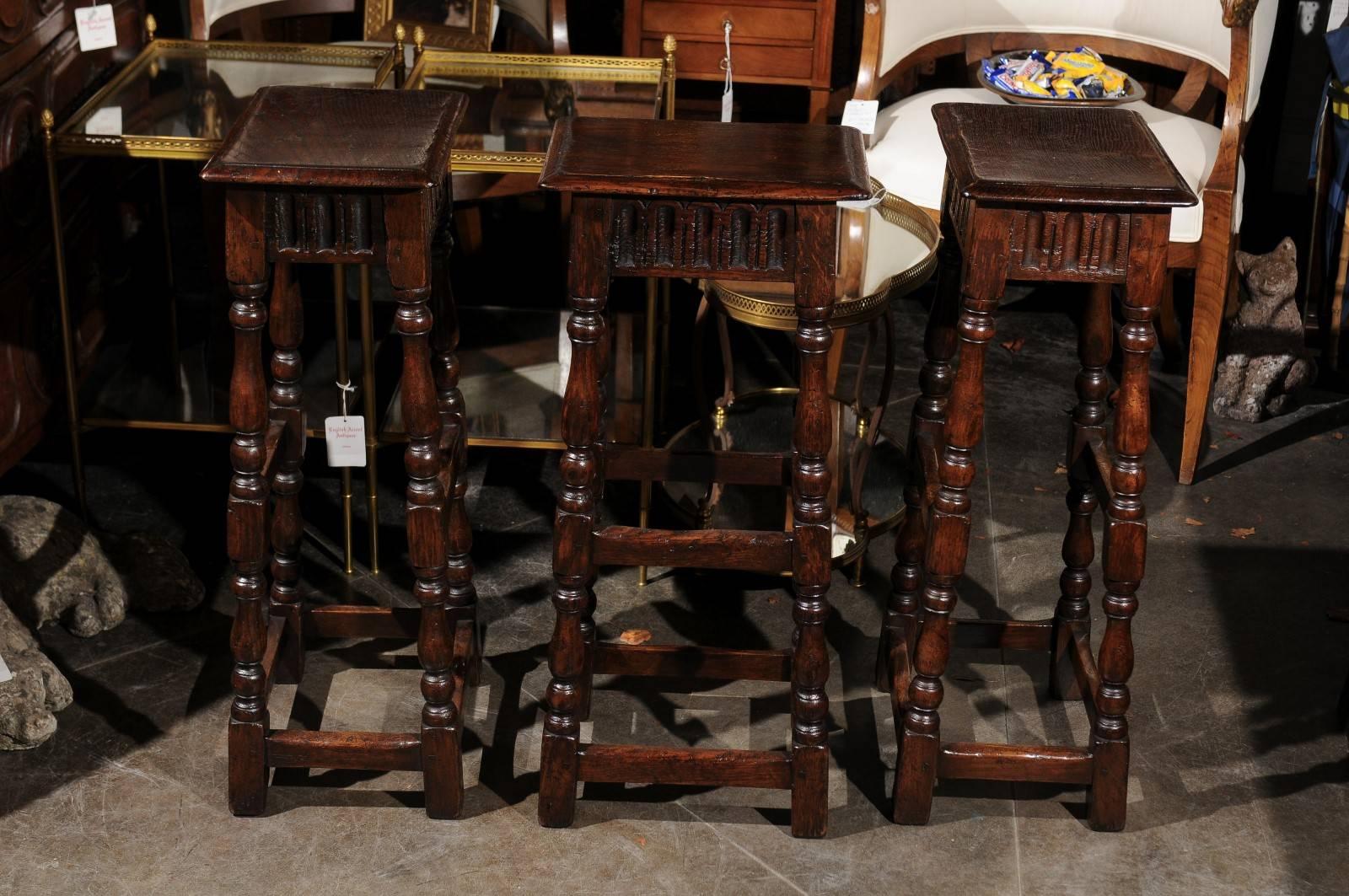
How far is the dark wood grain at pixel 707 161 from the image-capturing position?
2312mm

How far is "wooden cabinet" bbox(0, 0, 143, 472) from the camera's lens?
337 cm

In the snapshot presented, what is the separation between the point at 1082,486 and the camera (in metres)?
2.93

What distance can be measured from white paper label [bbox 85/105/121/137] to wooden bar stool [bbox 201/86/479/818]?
738 mm

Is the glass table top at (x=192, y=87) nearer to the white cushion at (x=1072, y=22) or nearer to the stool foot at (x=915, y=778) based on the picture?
the white cushion at (x=1072, y=22)

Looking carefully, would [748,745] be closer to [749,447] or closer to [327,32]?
[749,447]

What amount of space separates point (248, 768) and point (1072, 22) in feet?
9.24

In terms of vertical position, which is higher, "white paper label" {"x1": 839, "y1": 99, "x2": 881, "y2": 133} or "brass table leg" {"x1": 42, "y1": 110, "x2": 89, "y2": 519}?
"white paper label" {"x1": 839, "y1": 99, "x2": 881, "y2": 133}

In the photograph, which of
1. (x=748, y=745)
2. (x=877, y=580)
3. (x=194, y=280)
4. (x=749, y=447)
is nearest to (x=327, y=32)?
(x=194, y=280)

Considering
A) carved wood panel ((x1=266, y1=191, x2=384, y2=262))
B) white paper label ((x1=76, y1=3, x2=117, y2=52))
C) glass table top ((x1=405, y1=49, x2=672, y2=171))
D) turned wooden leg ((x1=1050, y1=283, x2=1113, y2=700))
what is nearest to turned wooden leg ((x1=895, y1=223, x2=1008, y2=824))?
turned wooden leg ((x1=1050, y1=283, x2=1113, y2=700))

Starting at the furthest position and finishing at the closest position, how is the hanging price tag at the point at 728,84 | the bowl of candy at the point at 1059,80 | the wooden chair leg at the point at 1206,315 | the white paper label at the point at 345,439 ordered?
1. the bowl of candy at the point at 1059,80
2. the hanging price tag at the point at 728,84
3. the wooden chair leg at the point at 1206,315
4. the white paper label at the point at 345,439

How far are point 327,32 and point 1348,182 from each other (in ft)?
9.91

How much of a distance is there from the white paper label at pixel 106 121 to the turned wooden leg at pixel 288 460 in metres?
0.65

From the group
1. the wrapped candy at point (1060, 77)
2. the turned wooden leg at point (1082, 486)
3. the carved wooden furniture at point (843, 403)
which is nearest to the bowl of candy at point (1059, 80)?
the wrapped candy at point (1060, 77)

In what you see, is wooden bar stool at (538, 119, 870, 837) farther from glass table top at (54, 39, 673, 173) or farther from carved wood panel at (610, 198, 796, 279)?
glass table top at (54, 39, 673, 173)
